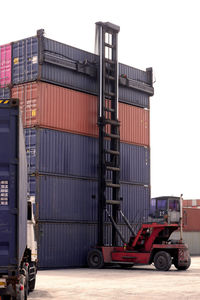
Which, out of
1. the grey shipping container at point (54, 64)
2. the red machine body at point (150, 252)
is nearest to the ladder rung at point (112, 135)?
the grey shipping container at point (54, 64)

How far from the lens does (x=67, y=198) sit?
1222 inches

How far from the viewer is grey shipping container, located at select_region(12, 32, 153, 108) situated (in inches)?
1199

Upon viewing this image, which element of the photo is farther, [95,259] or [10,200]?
[95,259]

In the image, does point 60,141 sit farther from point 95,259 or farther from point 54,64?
→ point 95,259

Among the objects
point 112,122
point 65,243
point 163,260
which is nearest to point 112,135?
point 112,122

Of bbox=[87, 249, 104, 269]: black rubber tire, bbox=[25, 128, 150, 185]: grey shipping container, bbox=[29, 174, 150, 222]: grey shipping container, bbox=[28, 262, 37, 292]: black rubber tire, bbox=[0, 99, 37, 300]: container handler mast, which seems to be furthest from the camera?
bbox=[87, 249, 104, 269]: black rubber tire

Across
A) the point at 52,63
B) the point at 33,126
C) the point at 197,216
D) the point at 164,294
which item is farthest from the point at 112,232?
the point at 197,216

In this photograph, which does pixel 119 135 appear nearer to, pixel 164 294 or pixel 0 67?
pixel 0 67

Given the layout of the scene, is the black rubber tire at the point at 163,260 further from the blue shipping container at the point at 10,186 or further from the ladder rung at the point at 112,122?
the blue shipping container at the point at 10,186

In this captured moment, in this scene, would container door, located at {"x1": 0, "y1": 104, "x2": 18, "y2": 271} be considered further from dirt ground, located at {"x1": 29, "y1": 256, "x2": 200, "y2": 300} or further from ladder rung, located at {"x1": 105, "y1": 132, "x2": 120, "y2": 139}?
ladder rung, located at {"x1": 105, "y1": 132, "x2": 120, "y2": 139}

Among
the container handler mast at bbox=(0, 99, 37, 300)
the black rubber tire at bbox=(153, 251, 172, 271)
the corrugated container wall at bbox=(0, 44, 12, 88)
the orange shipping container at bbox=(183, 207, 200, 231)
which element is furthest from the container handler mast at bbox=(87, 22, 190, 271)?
the orange shipping container at bbox=(183, 207, 200, 231)

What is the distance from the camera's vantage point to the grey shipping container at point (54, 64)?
30.5 m

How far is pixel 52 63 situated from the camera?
30.6 m

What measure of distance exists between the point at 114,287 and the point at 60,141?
12250mm
